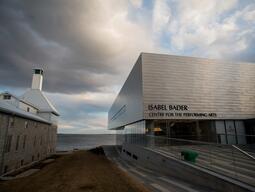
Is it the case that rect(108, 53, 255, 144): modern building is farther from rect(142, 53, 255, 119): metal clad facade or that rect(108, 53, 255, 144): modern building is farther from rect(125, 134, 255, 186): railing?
rect(125, 134, 255, 186): railing

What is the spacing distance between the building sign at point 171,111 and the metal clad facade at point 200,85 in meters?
0.30

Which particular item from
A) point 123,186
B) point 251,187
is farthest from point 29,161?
point 251,187

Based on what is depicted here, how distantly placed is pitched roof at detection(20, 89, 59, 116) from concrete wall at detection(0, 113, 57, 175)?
863 cm

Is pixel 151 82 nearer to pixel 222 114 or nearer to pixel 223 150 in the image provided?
pixel 222 114

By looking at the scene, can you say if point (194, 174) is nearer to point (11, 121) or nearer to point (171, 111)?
point (171, 111)

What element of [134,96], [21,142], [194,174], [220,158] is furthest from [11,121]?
[220,158]

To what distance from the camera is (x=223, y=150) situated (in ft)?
35.0

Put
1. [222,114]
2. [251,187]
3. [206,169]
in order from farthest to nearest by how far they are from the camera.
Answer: [222,114] → [206,169] → [251,187]

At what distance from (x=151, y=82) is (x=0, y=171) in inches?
745

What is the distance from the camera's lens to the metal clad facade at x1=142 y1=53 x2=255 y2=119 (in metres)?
22.8

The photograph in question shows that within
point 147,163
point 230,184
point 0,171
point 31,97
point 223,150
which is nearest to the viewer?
point 230,184

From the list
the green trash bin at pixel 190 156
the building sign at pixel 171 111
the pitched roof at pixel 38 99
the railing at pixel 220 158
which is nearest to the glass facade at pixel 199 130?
the building sign at pixel 171 111

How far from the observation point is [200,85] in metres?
24.5

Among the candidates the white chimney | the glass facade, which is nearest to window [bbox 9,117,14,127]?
the glass facade
